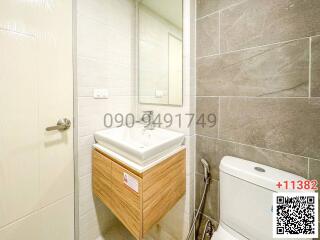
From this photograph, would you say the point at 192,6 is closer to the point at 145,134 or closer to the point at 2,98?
the point at 145,134

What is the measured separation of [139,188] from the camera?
0.82 meters

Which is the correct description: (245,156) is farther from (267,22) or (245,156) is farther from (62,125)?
(62,125)

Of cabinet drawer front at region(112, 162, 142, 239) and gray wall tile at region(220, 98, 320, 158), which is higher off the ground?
gray wall tile at region(220, 98, 320, 158)

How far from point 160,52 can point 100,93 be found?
63 cm

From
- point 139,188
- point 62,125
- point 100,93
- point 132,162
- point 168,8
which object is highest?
point 168,8

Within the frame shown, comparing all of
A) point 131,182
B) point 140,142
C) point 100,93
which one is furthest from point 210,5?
point 131,182

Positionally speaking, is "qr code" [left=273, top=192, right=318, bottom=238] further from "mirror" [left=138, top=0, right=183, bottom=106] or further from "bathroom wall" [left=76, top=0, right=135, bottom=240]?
"bathroom wall" [left=76, top=0, right=135, bottom=240]

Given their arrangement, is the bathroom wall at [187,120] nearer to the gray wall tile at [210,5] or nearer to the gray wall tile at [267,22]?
the gray wall tile at [210,5]

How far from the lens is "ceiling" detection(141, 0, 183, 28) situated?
3.86 feet

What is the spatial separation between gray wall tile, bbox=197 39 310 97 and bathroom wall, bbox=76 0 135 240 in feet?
2.30

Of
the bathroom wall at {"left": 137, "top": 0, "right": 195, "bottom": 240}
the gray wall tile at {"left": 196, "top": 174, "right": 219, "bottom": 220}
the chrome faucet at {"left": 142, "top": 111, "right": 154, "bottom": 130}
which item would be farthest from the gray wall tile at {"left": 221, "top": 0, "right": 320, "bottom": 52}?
the gray wall tile at {"left": 196, "top": 174, "right": 219, "bottom": 220}

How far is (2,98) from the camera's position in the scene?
796 millimetres

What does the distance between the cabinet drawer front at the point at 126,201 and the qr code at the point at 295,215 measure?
0.68 metres

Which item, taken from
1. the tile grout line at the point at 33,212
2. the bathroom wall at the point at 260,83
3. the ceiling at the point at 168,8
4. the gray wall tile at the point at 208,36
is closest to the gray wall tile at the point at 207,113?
the bathroom wall at the point at 260,83
